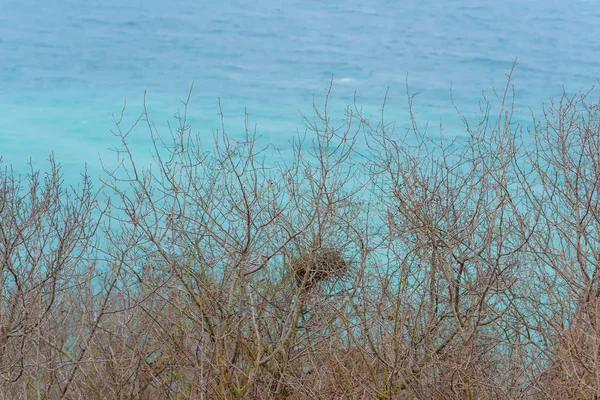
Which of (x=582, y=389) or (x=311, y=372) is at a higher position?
(x=582, y=389)

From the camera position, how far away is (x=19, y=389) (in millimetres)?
13109

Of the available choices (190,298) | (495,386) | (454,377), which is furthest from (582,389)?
(190,298)

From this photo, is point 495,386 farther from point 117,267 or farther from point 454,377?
point 117,267

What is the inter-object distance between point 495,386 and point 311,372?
351 cm

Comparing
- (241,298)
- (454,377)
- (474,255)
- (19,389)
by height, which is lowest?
(19,389)

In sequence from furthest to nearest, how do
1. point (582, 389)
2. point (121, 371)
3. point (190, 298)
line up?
point (121, 371), point (190, 298), point (582, 389)

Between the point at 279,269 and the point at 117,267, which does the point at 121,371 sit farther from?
the point at 279,269

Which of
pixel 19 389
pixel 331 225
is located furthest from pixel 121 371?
pixel 331 225

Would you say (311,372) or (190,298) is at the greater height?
(190,298)

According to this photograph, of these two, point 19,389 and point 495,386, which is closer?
point 495,386

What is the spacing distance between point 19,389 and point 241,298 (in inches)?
186

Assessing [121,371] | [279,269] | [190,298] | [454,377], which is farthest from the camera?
[279,269]

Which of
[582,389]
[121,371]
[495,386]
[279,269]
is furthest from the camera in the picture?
[279,269]

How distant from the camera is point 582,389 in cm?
934
